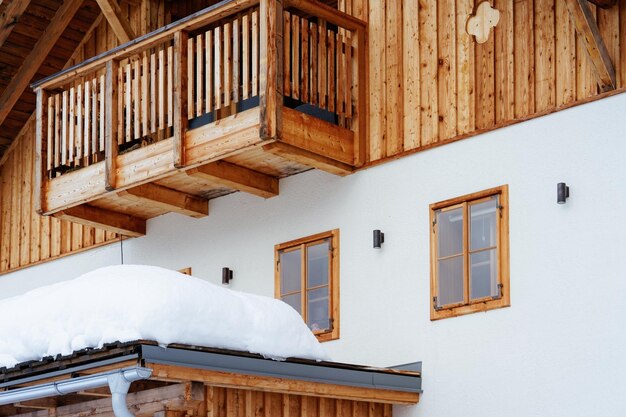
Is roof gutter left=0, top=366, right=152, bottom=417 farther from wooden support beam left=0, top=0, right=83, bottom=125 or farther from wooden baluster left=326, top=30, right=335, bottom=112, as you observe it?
wooden support beam left=0, top=0, right=83, bottom=125

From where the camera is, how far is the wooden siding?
1786cm

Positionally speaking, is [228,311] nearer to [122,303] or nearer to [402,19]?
[122,303]

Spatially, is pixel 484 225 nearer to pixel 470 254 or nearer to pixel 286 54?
pixel 470 254

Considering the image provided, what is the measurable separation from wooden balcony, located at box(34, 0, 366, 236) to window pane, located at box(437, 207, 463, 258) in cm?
130

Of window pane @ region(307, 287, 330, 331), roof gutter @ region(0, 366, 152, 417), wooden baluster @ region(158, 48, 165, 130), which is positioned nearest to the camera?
roof gutter @ region(0, 366, 152, 417)

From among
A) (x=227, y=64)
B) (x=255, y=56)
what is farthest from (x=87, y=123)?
(x=255, y=56)

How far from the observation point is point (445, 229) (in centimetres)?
1315

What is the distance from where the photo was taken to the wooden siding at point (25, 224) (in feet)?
58.6

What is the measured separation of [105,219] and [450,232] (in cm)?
477

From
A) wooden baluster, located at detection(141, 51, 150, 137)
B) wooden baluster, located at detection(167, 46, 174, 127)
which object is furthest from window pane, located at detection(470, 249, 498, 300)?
wooden baluster, located at detection(141, 51, 150, 137)

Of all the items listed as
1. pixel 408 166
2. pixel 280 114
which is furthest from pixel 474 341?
pixel 280 114

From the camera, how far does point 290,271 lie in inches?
574

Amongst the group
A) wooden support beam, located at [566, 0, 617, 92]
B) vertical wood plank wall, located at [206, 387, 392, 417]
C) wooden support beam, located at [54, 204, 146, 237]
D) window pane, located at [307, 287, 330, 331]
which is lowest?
vertical wood plank wall, located at [206, 387, 392, 417]

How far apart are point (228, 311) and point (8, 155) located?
8.42 metres
